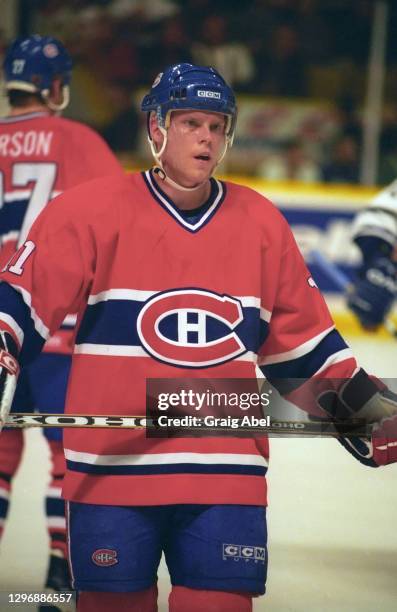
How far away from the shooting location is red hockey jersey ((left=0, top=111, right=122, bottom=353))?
8.80 ft

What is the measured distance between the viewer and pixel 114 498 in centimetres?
180

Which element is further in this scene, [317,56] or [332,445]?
[317,56]

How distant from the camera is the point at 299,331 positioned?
6.39ft

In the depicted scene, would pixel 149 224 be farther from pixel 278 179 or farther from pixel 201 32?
pixel 201 32

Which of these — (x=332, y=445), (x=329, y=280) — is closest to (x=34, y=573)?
(x=332, y=445)

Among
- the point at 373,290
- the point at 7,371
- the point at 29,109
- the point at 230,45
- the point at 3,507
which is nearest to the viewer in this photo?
the point at 7,371

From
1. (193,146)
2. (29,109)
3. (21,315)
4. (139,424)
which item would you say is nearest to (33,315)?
(21,315)

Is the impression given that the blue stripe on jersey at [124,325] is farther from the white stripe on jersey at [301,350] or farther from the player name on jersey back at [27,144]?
the player name on jersey back at [27,144]

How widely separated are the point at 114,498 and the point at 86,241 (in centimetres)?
40

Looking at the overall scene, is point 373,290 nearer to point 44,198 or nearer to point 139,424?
point 44,198

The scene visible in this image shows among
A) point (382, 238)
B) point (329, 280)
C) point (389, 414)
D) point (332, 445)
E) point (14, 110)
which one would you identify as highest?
→ point (14, 110)

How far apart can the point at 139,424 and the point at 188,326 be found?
17 centimetres

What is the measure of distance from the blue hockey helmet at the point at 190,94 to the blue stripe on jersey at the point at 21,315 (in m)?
0.37

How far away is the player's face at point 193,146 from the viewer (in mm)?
1853
